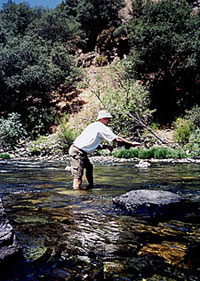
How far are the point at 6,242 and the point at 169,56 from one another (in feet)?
78.8

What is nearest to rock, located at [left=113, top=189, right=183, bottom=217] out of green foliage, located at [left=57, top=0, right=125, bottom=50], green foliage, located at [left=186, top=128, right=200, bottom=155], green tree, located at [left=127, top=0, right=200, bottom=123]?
green foliage, located at [left=186, top=128, right=200, bottom=155]

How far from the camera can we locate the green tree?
74.1 ft

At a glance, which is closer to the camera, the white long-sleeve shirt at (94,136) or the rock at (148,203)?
the rock at (148,203)

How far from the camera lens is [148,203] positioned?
147 inches

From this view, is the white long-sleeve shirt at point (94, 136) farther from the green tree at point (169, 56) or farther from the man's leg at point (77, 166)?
the green tree at point (169, 56)

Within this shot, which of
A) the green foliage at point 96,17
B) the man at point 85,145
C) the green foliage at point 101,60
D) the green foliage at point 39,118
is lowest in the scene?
the man at point 85,145

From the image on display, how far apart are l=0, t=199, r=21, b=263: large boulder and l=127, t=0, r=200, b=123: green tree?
876 inches

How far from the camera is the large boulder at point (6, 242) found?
1970mm

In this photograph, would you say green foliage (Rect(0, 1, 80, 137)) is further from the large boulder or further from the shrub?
the large boulder

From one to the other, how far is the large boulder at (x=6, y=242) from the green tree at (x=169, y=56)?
22253 millimetres

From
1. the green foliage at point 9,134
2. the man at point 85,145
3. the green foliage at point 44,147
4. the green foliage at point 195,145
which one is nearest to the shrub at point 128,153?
the green foliage at point 195,145

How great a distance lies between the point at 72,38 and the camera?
126 feet

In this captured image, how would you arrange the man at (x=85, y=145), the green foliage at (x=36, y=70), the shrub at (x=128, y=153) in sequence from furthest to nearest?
1. the green foliage at (x=36, y=70)
2. the shrub at (x=128, y=153)
3. the man at (x=85, y=145)

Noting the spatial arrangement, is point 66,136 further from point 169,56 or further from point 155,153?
point 169,56
